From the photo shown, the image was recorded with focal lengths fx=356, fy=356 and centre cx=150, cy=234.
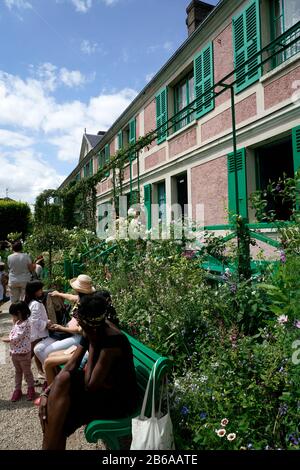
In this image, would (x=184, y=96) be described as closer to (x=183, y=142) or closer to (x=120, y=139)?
(x=183, y=142)

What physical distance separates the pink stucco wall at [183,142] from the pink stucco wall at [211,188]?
74 cm

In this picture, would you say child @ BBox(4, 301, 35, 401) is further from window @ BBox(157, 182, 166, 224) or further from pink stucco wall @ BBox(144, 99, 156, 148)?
pink stucco wall @ BBox(144, 99, 156, 148)

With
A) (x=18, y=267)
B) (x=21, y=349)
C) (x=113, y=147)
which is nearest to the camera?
(x=21, y=349)

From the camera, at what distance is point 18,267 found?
6.75 meters

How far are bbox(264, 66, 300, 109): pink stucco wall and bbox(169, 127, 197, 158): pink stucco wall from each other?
106 inches

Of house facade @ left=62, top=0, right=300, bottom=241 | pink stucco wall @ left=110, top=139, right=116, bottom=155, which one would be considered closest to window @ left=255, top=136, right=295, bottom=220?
house facade @ left=62, top=0, right=300, bottom=241

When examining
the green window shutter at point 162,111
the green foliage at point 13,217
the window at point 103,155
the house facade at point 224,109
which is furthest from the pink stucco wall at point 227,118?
the green foliage at point 13,217

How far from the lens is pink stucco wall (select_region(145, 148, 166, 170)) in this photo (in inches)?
432

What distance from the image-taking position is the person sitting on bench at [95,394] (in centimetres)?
A: 216

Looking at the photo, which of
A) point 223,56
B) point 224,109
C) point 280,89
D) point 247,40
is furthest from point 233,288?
point 223,56

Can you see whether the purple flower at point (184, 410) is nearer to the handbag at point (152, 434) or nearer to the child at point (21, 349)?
the handbag at point (152, 434)

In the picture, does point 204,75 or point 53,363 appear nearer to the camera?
point 53,363

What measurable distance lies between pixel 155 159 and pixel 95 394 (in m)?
9.97
